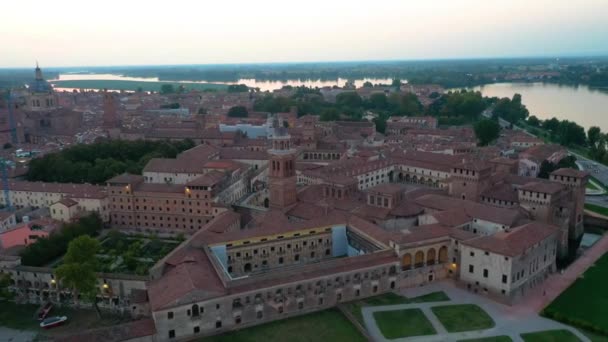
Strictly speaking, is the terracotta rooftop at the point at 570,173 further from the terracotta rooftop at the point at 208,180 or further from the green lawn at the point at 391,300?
the terracotta rooftop at the point at 208,180

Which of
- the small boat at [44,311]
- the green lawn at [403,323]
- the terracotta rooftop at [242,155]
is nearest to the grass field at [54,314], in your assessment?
the small boat at [44,311]

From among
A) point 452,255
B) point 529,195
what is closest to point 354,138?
point 529,195

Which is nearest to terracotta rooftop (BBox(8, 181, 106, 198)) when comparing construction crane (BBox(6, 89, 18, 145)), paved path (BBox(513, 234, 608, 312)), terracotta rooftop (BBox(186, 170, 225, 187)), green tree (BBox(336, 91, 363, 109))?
terracotta rooftop (BBox(186, 170, 225, 187))

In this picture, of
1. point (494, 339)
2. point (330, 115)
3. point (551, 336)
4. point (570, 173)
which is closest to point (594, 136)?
point (570, 173)

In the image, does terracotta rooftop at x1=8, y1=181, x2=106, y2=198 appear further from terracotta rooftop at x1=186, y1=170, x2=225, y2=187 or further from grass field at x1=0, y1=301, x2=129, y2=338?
grass field at x1=0, y1=301, x2=129, y2=338

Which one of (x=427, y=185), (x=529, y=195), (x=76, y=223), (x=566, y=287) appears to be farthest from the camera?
(x=427, y=185)

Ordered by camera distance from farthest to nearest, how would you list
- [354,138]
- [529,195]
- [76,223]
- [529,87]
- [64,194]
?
[529,87], [354,138], [64,194], [76,223], [529,195]

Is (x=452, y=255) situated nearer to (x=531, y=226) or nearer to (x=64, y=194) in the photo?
(x=531, y=226)
